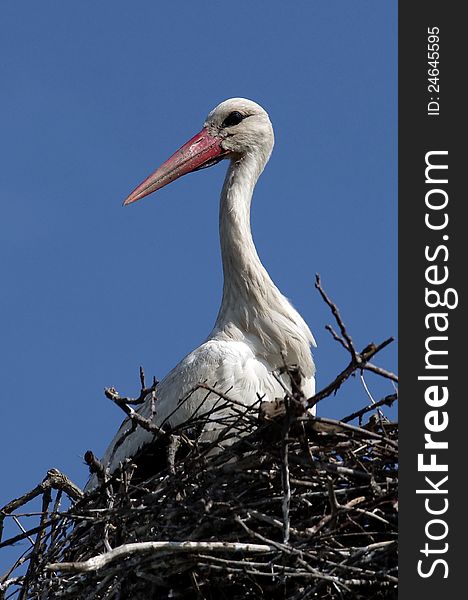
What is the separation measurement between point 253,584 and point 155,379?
0.71m

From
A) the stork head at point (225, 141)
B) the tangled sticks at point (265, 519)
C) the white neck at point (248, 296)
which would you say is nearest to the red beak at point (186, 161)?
the stork head at point (225, 141)

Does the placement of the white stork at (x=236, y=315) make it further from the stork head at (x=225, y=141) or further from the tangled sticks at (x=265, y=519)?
the tangled sticks at (x=265, y=519)

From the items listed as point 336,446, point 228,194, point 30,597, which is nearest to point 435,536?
point 336,446

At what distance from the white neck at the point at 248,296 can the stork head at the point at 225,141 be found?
96 millimetres

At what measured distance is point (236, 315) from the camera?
5.56 meters

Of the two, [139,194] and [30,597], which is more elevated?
[139,194]

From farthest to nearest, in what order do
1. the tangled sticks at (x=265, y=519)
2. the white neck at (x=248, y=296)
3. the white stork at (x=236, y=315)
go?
the white neck at (x=248, y=296) → the white stork at (x=236, y=315) → the tangled sticks at (x=265, y=519)

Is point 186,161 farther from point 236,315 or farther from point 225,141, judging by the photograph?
point 236,315

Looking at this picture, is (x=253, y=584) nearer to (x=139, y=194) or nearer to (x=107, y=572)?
(x=107, y=572)

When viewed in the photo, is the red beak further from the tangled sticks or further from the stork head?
the tangled sticks

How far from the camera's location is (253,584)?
4.17 metres

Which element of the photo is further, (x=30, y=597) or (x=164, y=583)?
(x=30, y=597)

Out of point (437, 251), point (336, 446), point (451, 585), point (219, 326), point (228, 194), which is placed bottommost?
point (451, 585)

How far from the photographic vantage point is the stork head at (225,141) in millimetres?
6160
